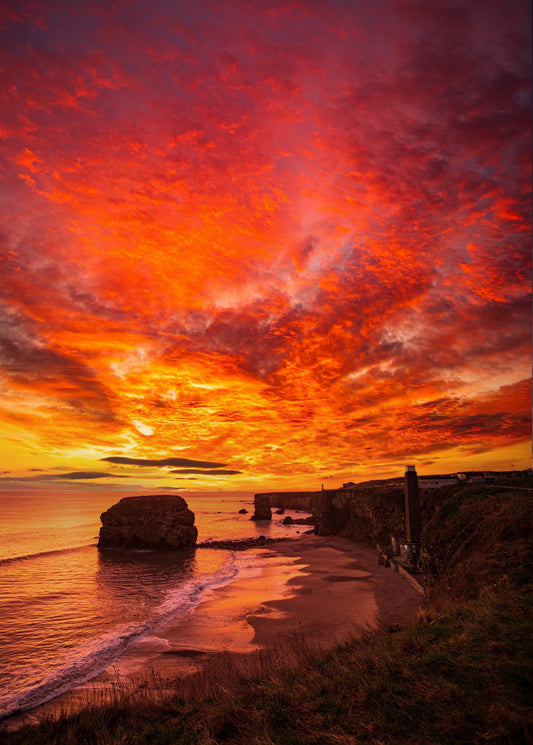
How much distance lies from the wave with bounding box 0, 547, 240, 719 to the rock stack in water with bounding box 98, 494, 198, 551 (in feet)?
89.5

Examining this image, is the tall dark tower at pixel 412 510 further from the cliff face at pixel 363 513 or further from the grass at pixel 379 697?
the grass at pixel 379 697

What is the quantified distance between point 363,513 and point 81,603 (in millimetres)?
43223

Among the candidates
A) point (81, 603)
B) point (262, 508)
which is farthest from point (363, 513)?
point (262, 508)

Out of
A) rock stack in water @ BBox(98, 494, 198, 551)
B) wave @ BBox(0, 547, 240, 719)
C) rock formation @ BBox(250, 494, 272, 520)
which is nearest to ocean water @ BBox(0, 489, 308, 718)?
wave @ BBox(0, 547, 240, 719)

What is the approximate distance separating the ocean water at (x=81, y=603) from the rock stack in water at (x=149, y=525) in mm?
2417

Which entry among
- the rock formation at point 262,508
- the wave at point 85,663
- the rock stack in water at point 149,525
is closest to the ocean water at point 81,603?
the wave at point 85,663

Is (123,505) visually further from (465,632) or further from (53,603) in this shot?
(465,632)

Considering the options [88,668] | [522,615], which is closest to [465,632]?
[522,615]

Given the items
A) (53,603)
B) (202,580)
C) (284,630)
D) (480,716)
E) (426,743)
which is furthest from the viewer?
(202,580)

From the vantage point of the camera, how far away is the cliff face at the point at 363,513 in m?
48.3

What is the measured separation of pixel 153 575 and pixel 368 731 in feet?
115

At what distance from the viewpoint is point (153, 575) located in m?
36.4

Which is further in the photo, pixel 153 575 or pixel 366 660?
pixel 153 575

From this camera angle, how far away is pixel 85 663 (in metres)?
16.2
